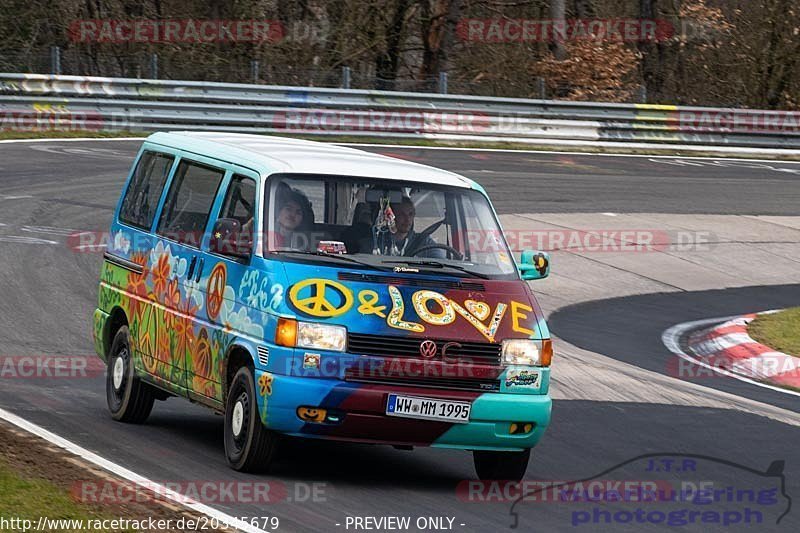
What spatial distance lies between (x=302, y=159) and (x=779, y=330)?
762 centimetres

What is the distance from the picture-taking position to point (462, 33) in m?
37.1

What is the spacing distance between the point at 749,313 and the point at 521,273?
8177 mm

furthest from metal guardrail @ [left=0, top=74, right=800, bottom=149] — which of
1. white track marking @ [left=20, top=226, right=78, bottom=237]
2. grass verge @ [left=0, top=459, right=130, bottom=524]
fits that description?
grass verge @ [left=0, top=459, right=130, bottom=524]

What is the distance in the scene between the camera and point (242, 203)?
8.50 metres

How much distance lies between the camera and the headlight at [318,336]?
296 inches

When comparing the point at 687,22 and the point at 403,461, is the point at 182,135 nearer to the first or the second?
the point at 403,461

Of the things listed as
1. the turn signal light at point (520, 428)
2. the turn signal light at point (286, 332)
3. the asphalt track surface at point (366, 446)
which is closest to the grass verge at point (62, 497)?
the asphalt track surface at point (366, 446)

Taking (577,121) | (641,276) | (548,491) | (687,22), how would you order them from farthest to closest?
(687,22) → (577,121) → (641,276) → (548,491)

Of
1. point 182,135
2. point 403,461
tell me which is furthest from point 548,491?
point 182,135

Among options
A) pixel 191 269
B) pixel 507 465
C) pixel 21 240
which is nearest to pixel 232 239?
pixel 191 269

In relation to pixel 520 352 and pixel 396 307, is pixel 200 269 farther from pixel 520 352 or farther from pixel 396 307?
pixel 520 352

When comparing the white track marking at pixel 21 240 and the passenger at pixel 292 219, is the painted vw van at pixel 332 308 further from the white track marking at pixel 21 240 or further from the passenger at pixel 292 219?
the white track marking at pixel 21 240

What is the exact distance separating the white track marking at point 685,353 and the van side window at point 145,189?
6.03 metres

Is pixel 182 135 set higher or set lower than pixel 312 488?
higher
